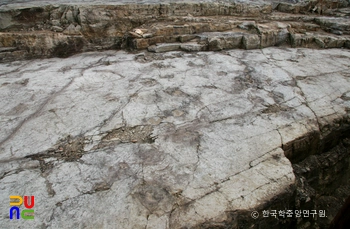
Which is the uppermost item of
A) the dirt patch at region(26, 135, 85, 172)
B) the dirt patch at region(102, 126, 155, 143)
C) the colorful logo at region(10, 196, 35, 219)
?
the dirt patch at region(102, 126, 155, 143)

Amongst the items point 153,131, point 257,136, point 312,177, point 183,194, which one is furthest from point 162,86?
point 312,177

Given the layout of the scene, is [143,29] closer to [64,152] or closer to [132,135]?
[132,135]

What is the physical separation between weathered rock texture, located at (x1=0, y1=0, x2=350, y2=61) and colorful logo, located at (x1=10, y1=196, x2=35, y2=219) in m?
Result: 2.48

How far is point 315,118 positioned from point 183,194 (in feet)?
4.79

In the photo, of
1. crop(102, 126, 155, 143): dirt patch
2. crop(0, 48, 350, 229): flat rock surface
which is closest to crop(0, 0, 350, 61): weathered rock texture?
crop(0, 48, 350, 229): flat rock surface

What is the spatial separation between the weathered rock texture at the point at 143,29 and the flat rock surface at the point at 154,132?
14.9 inches

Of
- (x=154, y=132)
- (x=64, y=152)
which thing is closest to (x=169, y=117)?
(x=154, y=132)

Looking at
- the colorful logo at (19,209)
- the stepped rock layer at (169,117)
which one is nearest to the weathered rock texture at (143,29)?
the stepped rock layer at (169,117)

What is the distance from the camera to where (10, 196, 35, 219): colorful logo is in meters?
1.23

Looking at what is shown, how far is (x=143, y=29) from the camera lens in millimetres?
3533

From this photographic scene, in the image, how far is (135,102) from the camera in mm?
2209

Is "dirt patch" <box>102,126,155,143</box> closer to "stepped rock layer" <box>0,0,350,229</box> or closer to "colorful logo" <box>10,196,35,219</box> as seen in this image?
"stepped rock layer" <box>0,0,350,229</box>

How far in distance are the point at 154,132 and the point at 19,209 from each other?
979 millimetres

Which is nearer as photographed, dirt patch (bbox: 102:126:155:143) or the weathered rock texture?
dirt patch (bbox: 102:126:155:143)
